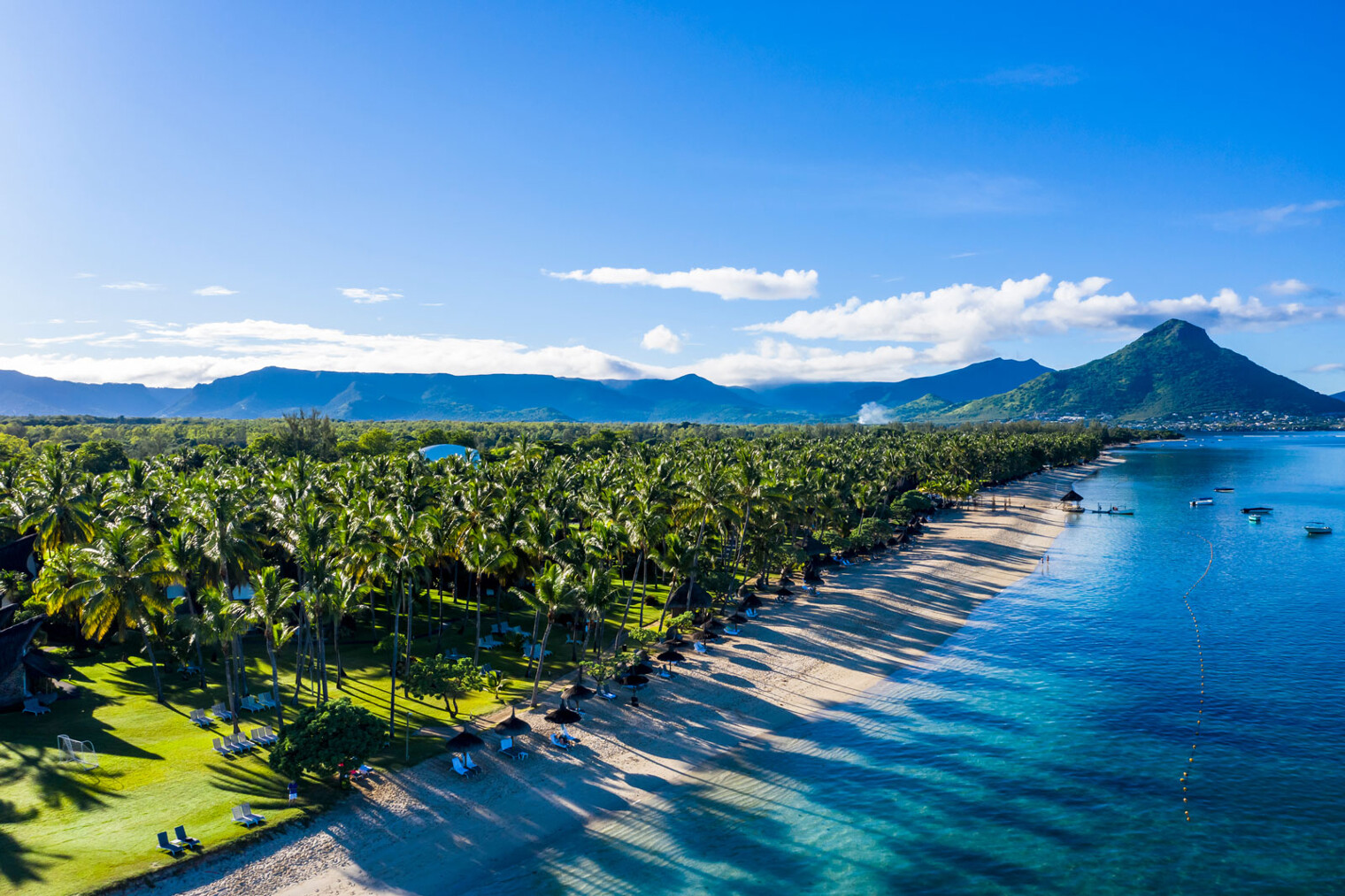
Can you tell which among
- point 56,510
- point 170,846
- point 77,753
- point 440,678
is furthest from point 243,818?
point 56,510

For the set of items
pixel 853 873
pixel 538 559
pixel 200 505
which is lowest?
pixel 853 873

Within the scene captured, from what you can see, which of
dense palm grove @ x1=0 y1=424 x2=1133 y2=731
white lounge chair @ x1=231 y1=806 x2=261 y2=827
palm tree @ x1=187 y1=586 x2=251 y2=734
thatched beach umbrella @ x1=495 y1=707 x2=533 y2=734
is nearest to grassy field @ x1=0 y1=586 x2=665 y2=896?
white lounge chair @ x1=231 y1=806 x2=261 y2=827

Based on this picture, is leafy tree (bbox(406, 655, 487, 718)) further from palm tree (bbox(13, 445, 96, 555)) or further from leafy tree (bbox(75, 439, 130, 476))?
leafy tree (bbox(75, 439, 130, 476))

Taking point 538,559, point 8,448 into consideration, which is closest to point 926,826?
point 538,559

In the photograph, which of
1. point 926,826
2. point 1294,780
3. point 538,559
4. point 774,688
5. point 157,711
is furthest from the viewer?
point 538,559

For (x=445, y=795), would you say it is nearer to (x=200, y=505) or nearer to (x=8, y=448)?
(x=200, y=505)

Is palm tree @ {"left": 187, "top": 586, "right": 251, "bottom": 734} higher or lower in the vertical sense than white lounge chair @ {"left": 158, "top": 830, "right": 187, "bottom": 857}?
higher
